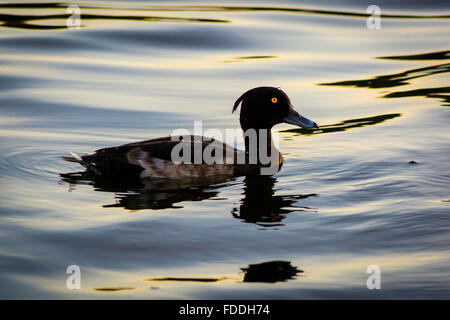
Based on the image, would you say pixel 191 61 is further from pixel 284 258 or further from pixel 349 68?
pixel 284 258

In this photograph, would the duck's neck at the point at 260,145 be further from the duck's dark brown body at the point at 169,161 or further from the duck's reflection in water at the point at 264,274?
the duck's reflection in water at the point at 264,274

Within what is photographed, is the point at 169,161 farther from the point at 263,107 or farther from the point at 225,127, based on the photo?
the point at 225,127

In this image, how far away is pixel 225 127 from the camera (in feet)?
35.4

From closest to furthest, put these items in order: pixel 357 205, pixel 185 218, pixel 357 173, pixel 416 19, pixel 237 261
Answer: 1. pixel 237 261
2. pixel 185 218
3. pixel 357 205
4. pixel 357 173
5. pixel 416 19

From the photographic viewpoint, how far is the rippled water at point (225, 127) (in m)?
5.82

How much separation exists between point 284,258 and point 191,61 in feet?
29.0

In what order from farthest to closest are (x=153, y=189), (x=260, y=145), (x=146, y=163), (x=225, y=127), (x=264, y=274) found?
(x=225, y=127) → (x=260, y=145) → (x=146, y=163) → (x=153, y=189) → (x=264, y=274)

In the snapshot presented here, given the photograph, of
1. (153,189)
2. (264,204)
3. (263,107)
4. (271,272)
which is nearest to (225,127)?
(263,107)

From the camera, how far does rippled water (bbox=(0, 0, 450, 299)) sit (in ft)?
19.1

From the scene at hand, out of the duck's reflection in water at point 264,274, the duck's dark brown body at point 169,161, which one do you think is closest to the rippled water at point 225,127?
the duck's reflection in water at point 264,274

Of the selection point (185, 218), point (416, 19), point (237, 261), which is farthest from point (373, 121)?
point (416, 19)

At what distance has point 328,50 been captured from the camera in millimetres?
15117

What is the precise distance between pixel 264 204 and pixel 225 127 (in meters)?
3.33

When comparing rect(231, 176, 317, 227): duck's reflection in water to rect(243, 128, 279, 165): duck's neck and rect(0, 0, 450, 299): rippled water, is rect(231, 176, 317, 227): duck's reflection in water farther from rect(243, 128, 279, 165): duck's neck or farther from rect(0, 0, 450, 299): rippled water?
rect(243, 128, 279, 165): duck's neck
